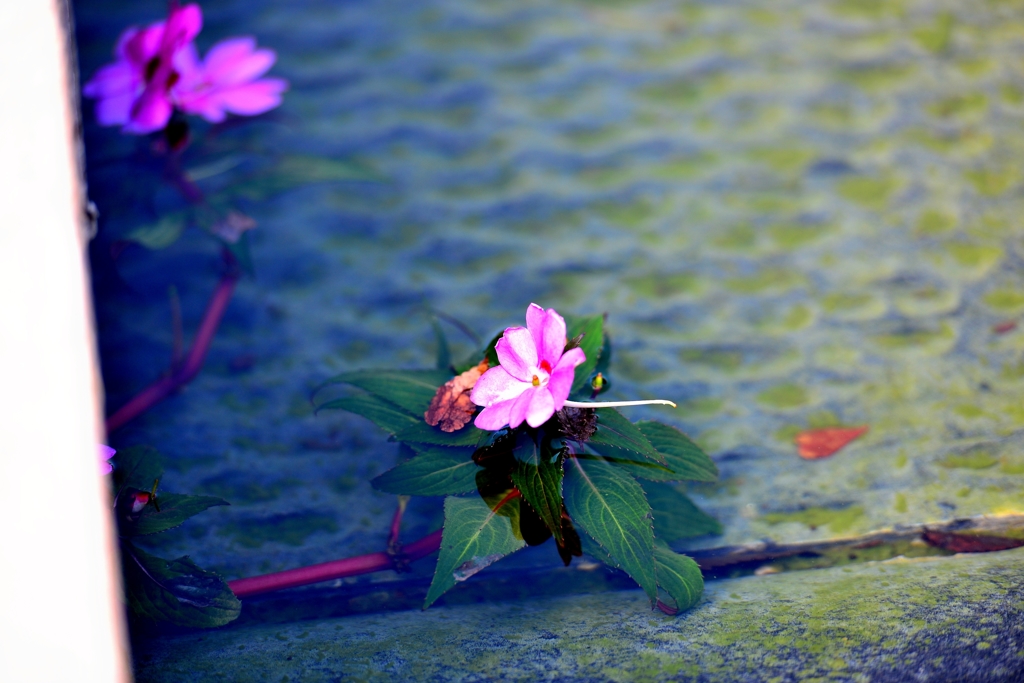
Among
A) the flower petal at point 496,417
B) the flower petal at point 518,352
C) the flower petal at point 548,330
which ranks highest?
the flower petal at point 548,330

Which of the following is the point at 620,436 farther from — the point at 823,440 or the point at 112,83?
the point at 112,83

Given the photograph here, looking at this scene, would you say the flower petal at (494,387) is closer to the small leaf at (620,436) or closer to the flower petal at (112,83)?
the small leaf at (620,436)

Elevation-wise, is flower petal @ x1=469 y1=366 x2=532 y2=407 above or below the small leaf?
above

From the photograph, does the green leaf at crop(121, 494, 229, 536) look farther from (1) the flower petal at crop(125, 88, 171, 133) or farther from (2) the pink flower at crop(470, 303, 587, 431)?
(1) the flower petal at crop(125, 88, 171, 133)

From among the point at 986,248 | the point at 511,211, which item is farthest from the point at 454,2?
the point at 986,248

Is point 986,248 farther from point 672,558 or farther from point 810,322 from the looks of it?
point 672,558

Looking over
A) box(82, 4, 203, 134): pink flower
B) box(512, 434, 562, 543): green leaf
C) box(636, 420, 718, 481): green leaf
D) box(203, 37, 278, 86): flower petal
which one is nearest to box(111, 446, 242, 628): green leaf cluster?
box(512, 434, 562, 543): green leaf

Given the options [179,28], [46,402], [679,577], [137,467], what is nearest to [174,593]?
[137,467]

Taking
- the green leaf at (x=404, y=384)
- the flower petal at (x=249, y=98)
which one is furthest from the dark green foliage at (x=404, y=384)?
the flower petal at (x=249, y=98)
